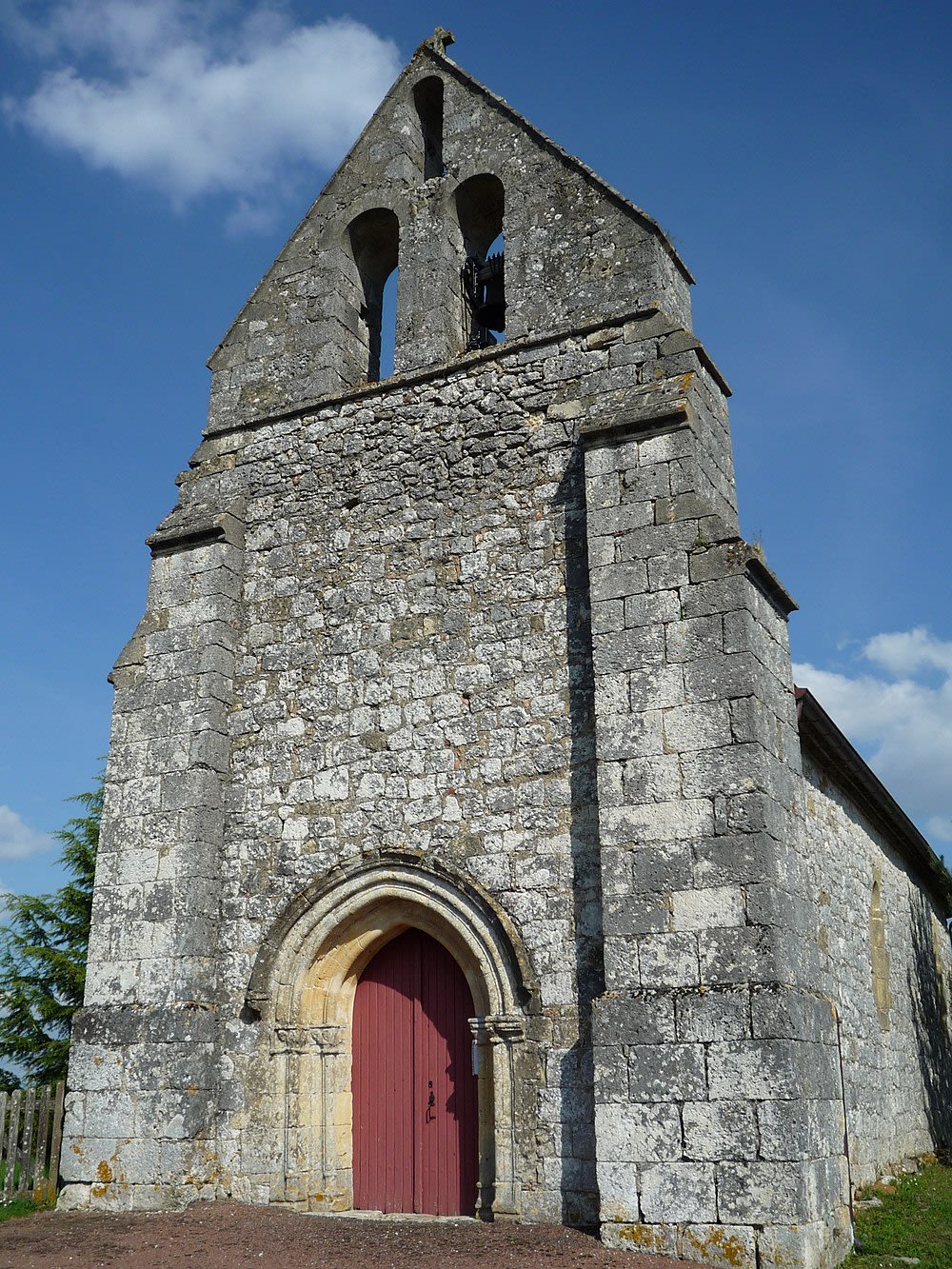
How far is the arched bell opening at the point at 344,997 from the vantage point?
720cm

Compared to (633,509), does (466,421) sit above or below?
above

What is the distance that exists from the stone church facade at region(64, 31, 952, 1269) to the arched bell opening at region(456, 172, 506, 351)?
0.03m

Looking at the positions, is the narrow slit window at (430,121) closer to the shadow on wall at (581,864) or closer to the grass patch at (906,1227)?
the shadow on wall at (581,864)

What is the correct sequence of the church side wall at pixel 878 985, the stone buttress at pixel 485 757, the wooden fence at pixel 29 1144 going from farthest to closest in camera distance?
the church side wall at pixel 878 985
the wooden fence at pixel 29 1144
the stone buttress at pixel 485 757

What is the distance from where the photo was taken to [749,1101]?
5.98 metres

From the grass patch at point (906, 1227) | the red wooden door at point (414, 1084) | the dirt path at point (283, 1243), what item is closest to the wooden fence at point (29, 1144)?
the dirt path at point (283, 1243)

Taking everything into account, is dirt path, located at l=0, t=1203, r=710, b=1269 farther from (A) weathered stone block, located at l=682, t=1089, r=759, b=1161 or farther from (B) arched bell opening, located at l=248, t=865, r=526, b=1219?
(A) weathered stone block, located at l=682, t=1089, r=759, b=1161

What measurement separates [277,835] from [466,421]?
132 inches

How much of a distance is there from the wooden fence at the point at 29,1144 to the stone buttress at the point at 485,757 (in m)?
0.84

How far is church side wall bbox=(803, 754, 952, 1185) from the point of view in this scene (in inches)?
361

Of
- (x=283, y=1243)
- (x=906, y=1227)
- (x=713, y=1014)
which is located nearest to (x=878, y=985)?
(x=906, y=1227)

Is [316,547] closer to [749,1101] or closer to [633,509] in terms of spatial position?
[633,509]

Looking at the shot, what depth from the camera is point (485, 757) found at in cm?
768

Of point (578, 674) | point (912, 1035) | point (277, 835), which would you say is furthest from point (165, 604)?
point (912, 1035)
